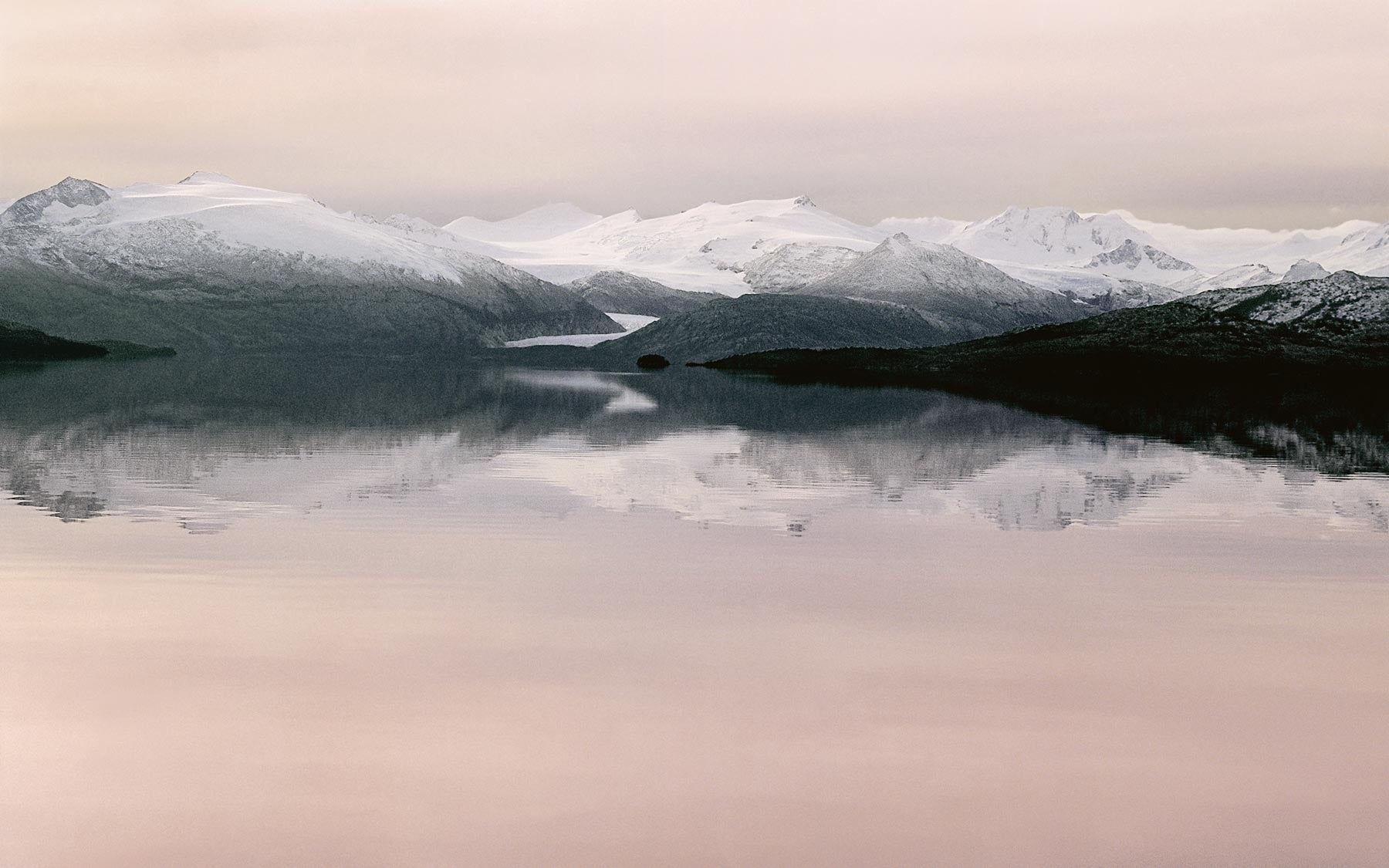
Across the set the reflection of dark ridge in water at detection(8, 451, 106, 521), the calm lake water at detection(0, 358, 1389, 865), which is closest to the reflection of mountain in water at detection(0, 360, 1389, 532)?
the reflection of dark ridge in water at detection(8, 451, 106, 521)

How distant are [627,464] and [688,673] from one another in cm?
3689

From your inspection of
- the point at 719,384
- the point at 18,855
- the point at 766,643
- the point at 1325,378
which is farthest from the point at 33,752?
the point at 1325,378

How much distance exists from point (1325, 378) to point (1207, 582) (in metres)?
162

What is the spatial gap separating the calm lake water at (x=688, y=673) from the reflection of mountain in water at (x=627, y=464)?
0.48m

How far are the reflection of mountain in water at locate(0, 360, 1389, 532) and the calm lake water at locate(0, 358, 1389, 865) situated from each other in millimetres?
481

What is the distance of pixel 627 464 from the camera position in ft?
197

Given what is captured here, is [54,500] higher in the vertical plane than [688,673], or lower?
higher

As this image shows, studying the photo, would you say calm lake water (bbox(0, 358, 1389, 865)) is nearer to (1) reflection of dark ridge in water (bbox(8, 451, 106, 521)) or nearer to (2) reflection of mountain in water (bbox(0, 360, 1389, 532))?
(1) reflection of dark ridge in water (bbox(8, 451, 106, 521))

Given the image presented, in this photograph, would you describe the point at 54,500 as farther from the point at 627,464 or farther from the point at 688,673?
the point at 688,673

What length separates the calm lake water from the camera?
55.4ft

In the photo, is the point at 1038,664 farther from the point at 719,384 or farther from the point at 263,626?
the point at 719,384

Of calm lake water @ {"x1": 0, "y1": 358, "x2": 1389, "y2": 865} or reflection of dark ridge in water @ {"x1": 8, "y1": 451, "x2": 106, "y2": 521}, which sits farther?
reflection of dark ridge in water @ {"x1": 8, "y1": 451, "x2": 106, "y2": 521}

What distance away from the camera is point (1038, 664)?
24.1m

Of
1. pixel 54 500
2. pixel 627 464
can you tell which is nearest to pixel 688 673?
pixel 54 500
